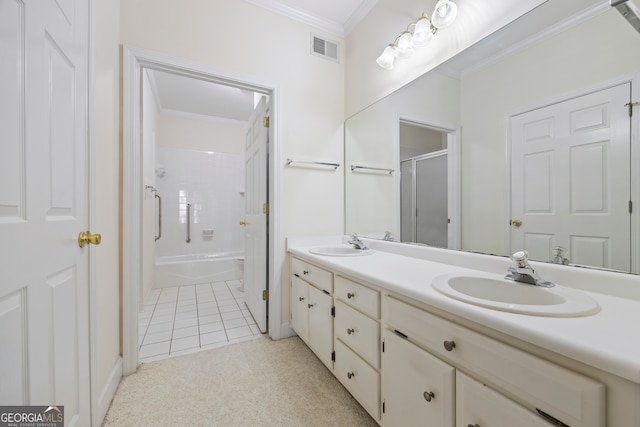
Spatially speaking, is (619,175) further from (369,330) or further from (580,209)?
(369,330)

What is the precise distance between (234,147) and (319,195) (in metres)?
2.99

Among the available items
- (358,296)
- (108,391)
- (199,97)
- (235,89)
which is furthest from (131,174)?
(199,97)

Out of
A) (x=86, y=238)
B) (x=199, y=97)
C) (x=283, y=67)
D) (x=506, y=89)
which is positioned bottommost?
(x=86, y=238)

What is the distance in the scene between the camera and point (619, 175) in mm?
850

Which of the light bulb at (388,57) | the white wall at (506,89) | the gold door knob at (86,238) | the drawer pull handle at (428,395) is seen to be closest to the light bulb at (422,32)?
the light bulb at (388,57)

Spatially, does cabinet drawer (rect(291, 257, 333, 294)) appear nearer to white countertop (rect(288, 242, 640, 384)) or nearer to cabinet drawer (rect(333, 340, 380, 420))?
cabinet drawer (rect(333, 340, 380, 420))

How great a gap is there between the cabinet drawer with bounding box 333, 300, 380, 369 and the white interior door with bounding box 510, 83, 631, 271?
29.1 inches

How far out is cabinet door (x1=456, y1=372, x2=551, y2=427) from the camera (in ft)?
1.97

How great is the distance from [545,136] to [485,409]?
1025 mm

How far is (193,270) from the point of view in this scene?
355 centimetres

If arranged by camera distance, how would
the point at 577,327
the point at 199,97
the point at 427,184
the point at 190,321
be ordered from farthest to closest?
the point at 199,97, the point at 190,321, the point at 427,184, the point at 577,327

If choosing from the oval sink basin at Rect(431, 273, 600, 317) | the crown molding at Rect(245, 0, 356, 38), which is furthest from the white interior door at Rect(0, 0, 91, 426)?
the crown molding at Rect(245, 0, 356, 38)

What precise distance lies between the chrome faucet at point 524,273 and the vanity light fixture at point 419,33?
126 cm

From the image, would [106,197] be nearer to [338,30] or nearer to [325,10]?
[325,10]
